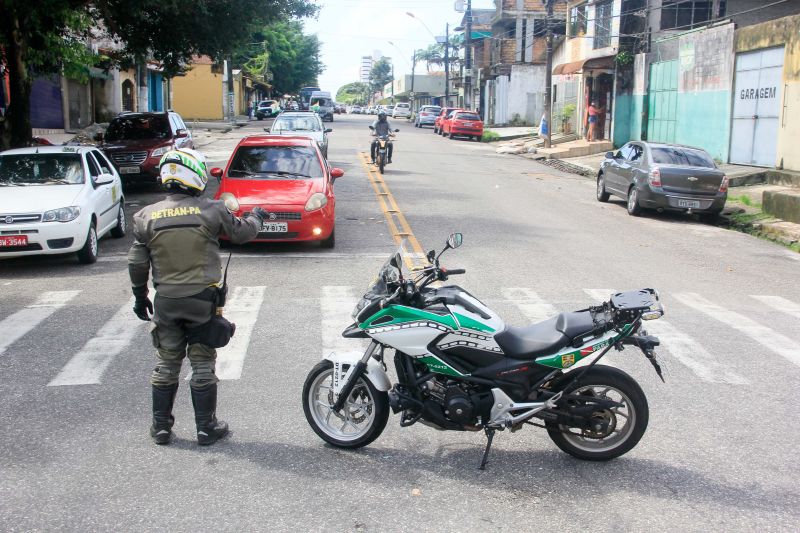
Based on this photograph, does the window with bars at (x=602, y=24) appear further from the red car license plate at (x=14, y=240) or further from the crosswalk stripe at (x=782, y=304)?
the red car license plate at (x=14, y=240)

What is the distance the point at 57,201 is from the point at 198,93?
2042 inches

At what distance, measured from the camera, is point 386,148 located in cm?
2455

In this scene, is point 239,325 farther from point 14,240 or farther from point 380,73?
point 380,73

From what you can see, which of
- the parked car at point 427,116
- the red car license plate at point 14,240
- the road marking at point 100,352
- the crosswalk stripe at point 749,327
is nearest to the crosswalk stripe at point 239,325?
the road marking at point 100,352

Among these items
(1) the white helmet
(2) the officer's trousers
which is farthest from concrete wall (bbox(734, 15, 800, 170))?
(2) the officer's trousers

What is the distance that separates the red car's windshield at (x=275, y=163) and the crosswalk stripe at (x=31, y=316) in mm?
4141

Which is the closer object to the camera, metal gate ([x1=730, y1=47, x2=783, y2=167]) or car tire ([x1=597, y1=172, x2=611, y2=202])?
car tire ([x1=597, y1=172, x2=611, y2=202])

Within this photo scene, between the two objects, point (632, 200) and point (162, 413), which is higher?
point (632, 200)

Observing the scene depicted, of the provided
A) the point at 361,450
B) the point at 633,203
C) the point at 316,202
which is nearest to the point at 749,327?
the point at 361,450

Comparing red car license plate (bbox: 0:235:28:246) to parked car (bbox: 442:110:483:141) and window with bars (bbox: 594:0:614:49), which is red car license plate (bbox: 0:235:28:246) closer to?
window with bars (bbox: 594:0:614:49)

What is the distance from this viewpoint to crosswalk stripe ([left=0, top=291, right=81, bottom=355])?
26.0 ft

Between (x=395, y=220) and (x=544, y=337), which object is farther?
(x=395, y=220)

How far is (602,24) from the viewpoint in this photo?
36.8m

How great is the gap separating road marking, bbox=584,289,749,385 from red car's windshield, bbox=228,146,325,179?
257 inches
